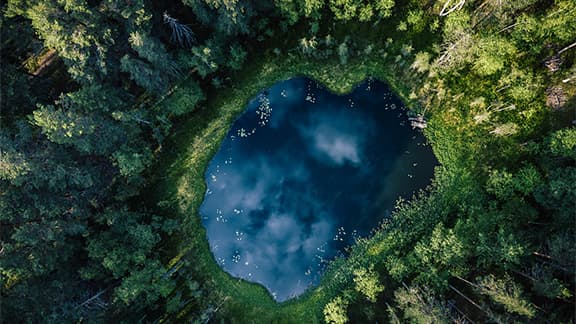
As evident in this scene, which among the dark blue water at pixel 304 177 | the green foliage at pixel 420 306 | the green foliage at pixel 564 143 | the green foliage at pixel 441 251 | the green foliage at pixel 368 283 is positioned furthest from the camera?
the dark blue water at pixel 304 177

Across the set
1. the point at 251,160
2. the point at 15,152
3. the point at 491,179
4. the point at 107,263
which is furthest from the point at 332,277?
the point at 15,152

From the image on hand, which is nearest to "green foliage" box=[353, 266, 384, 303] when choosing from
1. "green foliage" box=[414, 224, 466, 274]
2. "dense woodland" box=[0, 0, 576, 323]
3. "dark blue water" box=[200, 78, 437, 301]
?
"dense woodland" box=[0, 0, 576, 323]

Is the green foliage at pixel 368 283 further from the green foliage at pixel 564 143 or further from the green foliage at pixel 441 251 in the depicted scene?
the green foliage at pixel 564 143

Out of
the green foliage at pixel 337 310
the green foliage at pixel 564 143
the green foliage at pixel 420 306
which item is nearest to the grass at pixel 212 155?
the green foliage at pixel 337 310

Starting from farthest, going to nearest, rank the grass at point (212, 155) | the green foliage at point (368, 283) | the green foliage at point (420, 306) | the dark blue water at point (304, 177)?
1. the dark blue water at point (304, 177)
2. the grass at point (212, 155)
3. the green foliage at point (368, 283)
4. the green foliage at point (420, 306)

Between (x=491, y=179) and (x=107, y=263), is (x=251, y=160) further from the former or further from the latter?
(x=491, y=179)
